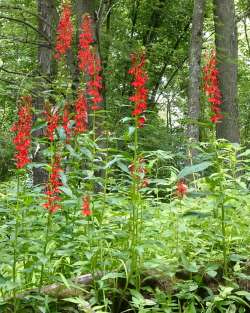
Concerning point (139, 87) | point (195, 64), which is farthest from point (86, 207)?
point (195, 64)

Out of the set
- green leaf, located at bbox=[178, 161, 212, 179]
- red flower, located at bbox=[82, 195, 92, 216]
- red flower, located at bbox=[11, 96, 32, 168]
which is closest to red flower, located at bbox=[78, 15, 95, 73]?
red flower, located at bbox=[11, 96, 32, 168]

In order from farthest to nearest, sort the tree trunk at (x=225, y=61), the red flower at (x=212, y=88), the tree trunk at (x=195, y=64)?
the tree trunk at (x=225, y=61) → the tree trunk at (x=195, y=64) → the red flower at (x=212, y=88)

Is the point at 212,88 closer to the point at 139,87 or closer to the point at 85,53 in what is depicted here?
the point at 139,87

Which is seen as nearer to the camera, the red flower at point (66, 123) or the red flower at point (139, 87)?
the red flower at point (139, 87)

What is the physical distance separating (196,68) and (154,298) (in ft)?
23.1

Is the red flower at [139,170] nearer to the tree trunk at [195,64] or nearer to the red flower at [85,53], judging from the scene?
the red flower at [85,53]

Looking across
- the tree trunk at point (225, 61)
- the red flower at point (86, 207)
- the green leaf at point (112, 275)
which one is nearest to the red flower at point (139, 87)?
the red flower at point (86, 207)

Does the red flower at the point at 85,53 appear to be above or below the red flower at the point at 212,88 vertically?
above

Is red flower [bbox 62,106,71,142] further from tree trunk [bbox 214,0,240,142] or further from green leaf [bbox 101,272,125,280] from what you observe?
tree trunk [bbox 214,0,240,142]

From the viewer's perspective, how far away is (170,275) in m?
3.39

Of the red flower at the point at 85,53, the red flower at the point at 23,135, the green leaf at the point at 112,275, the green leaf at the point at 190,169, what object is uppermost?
the red flower at the point at 85,53

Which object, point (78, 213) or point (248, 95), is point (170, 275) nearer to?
point (78, 213)

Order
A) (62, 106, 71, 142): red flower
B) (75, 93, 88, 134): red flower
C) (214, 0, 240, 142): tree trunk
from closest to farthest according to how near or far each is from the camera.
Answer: (62, 106, 71, 142): red flower → (75, 93, 88, 134): red flower → (214, 0, 240, 142): tree trunk

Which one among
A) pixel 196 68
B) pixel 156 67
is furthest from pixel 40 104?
pixel 156 67
